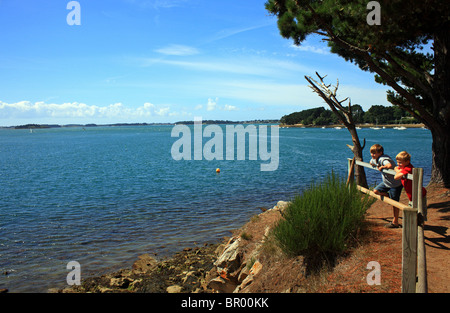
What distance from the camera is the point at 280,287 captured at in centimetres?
624

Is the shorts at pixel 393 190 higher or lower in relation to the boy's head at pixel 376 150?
lower

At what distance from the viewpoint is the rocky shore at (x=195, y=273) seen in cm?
845

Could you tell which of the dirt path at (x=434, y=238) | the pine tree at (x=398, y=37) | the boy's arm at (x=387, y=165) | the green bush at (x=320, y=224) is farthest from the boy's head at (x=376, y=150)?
the pine tree at (x=398, y=37)

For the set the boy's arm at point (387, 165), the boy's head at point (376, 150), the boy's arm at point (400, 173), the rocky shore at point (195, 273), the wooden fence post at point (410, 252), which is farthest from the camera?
the rocky shore at point (195, 273)

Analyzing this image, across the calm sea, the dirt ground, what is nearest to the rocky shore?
the dirt ground

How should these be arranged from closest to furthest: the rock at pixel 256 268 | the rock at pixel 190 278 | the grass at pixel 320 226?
1. the grass at pixel 320 226
2. the rock at pixel 256 268
3. the rock at pixel 190 278

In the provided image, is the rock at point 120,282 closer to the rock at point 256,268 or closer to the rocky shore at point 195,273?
the rocky shore at point 195,273

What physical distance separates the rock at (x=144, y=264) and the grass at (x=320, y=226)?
490 cm

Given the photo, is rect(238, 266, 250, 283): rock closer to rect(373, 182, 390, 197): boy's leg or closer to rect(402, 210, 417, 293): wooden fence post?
rect(373, 182, 390, 197): boy's leg

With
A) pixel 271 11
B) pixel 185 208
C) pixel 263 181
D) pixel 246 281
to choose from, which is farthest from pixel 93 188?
pixel 246 281

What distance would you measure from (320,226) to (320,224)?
41 millimetres

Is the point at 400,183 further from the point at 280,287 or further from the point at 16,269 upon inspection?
the point at 16,269

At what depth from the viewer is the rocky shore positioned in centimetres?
845
